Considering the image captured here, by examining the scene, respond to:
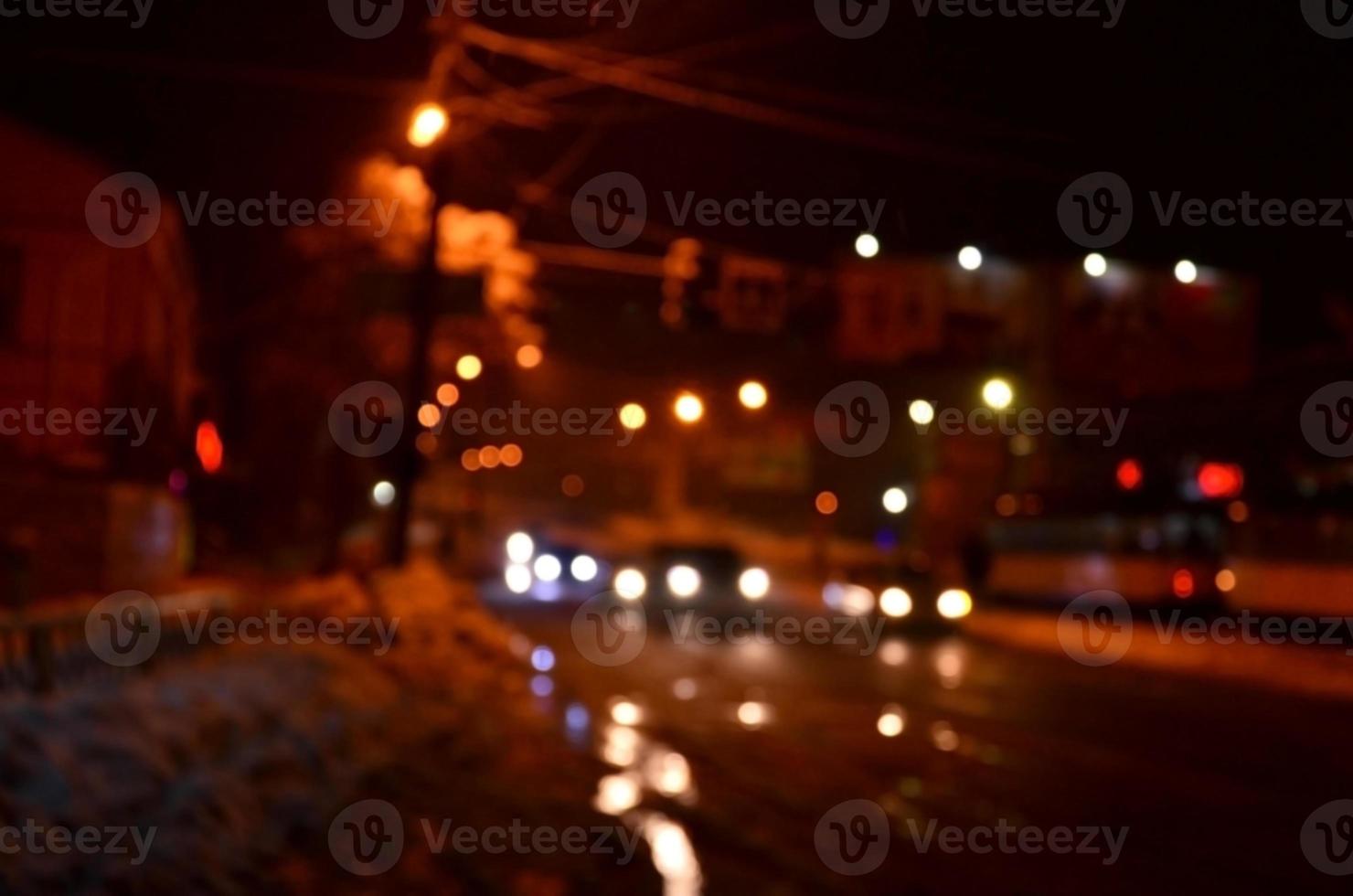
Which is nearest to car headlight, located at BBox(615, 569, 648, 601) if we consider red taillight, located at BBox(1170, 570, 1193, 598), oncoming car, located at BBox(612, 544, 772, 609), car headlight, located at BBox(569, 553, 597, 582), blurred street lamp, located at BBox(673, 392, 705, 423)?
oncoming car, located at BBox(612, 544, 772, 609)

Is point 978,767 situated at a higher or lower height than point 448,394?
lower

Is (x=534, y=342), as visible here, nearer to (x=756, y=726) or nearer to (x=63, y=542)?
(x=63, y=542)

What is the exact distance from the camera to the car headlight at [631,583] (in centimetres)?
3203

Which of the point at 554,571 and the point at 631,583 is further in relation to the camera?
the point at 554,571

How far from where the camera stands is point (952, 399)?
47312 millimetres

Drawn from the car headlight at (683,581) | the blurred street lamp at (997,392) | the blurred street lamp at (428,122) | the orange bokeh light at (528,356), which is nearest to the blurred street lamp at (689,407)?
the car headlight at (683,581)

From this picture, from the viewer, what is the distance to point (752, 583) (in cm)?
3244

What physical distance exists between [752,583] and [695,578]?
1.98 m

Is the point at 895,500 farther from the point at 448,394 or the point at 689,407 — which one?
the point at 689,407

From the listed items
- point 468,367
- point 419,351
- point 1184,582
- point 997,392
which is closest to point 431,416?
point 468,367

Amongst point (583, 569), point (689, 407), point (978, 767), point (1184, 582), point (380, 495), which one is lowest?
point (583, 569)

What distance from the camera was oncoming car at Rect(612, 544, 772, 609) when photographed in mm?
30938

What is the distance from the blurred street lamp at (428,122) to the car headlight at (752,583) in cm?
1523

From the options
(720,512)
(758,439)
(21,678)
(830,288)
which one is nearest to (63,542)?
(830,288)
